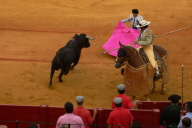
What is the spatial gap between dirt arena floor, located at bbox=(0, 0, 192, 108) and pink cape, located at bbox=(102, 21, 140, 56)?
28 centimetres

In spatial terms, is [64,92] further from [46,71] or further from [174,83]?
[174,83]

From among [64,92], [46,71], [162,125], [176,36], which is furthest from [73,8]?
[162,125]

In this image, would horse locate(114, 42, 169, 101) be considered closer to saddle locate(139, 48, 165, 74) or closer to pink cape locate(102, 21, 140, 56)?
saddle locate(139, 48, 165, 74)

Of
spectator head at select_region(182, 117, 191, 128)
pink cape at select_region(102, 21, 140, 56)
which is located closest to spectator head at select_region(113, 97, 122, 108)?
spectator head at select_region(182, 117, 191, 128)

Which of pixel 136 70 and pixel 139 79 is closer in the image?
pixel 136 70

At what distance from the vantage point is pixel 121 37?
15.7 meters

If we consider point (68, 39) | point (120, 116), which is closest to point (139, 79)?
point (120, 116)

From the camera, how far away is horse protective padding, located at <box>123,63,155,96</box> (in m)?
12.0

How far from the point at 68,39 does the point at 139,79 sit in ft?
16.9

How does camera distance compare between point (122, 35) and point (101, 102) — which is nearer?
point (101, 102)

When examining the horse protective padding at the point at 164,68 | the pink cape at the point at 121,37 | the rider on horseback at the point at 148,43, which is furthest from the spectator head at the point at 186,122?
the pink cape at the point at 121,37

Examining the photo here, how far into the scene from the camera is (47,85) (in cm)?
1348

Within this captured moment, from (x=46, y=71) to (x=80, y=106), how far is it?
4.97 meters

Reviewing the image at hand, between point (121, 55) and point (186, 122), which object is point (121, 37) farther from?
point (186, 122)
